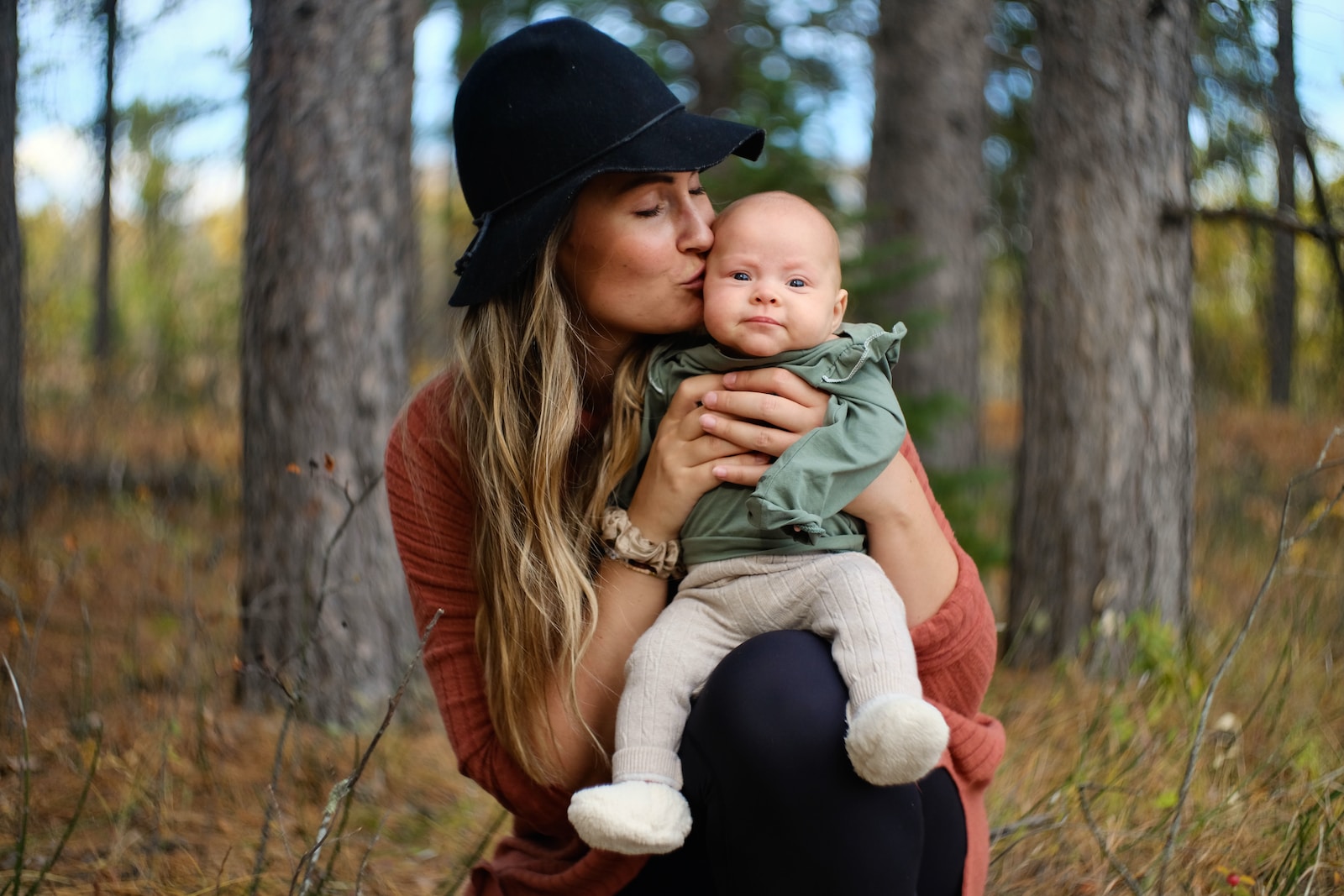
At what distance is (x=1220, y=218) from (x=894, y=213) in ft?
12.1

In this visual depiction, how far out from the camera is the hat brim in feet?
5.67

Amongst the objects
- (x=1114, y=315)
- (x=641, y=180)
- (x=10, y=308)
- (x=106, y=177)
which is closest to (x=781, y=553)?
(x=641, y=180)

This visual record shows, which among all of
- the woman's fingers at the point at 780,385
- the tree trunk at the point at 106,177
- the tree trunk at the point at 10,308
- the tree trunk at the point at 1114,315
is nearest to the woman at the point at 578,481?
the woman's fingers at the point at 780,385

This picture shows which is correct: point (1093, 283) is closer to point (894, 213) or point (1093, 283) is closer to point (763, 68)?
point (894, 213)

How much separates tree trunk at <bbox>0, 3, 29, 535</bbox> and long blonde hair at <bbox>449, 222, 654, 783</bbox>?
223cm

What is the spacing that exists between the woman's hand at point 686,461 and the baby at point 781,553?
0.04 m

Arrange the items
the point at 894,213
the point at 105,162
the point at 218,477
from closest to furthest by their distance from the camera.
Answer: the point at 105,162 < the point at 218,477 < the point at 894,213

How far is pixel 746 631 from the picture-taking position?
5.59 ft

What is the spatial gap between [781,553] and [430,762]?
6.01ft

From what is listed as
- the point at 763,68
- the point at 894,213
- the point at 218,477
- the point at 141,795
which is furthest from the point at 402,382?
the point at 763,68

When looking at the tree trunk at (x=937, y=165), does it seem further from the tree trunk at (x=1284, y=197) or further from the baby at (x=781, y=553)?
the baby at (x=781, y=553)

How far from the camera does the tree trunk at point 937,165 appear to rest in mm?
6496

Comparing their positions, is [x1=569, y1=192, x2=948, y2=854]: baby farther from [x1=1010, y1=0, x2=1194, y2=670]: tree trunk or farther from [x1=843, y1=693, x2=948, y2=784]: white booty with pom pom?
[x1=1010, y1=0, x2=1194, y2=670]: tree trunk

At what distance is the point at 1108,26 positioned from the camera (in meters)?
3.17
